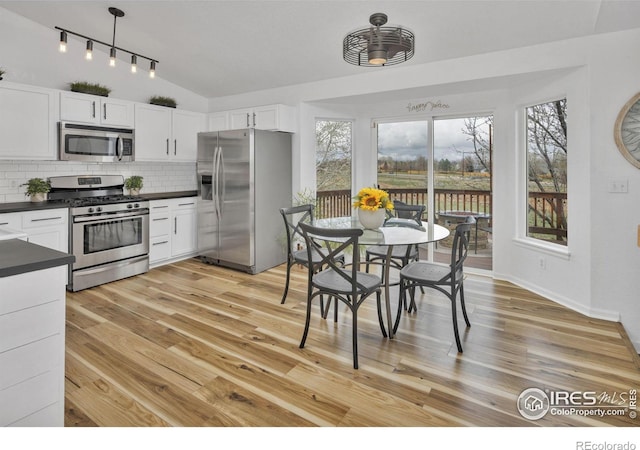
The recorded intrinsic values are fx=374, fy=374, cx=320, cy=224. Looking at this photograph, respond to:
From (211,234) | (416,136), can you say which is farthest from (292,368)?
(416,136)

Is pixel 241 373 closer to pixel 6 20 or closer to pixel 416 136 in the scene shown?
pixel 416 136

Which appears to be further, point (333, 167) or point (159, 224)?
point (333, 167)

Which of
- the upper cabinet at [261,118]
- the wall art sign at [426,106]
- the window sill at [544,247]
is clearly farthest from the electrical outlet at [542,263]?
the upper cabinet at [261,118]

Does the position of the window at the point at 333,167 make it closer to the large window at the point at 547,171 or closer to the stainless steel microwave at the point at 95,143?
the large window at the point at 547,171

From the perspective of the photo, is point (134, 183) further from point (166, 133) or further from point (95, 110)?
point (95, 110)

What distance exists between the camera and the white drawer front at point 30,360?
1448mm

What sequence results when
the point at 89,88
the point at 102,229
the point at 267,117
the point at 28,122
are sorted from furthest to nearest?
1. the point at 267,117
2. the point at 89,88
3. the point at 102,229
4. the point at 28,122

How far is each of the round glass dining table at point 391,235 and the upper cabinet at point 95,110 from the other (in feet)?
9.58

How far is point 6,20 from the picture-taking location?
404cm

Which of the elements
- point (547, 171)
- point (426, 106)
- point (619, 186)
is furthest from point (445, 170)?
point (619, 186)

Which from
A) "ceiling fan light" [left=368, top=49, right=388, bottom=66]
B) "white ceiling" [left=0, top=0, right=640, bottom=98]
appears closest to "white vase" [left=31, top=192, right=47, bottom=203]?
"white ceiling" [left=0, top=0, right=640, bottom=98]

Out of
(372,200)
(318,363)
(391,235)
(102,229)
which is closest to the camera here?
(318,363)

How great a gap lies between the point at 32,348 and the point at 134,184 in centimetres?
366

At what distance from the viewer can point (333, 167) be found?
538 centimetres
